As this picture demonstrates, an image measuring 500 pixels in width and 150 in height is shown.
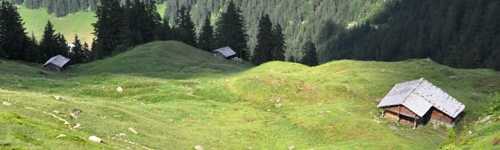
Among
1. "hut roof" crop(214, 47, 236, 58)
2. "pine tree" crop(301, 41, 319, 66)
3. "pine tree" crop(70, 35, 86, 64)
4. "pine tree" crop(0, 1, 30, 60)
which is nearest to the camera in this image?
"pine tree" crop(0, 1, 30, 60)

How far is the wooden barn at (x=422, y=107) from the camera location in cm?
6737

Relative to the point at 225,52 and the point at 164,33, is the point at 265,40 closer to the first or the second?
the point at 225,52

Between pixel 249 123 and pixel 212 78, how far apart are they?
2930cm

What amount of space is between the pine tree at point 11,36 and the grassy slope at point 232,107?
3217 cm

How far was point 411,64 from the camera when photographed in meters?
99.7

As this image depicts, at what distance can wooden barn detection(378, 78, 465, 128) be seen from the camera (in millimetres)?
67369

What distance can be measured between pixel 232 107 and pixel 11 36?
74.1 meters

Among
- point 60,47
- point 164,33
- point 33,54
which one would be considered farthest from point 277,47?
point 33,54

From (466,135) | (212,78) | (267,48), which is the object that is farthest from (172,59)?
(466,135)

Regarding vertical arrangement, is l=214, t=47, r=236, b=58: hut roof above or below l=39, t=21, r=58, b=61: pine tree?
below

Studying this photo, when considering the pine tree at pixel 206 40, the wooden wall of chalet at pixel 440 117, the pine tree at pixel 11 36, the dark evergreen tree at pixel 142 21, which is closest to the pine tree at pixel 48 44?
the pine tree at pixel 11 36

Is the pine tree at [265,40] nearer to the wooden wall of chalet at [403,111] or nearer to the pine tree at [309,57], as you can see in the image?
the pine tree at [309,57]

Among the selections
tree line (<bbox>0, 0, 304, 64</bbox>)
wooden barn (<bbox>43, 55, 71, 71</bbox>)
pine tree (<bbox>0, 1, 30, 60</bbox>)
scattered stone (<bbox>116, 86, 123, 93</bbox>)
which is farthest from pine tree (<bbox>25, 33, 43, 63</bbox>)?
scattered stone (<bbox>116, 86, 123, 93</bbox>)

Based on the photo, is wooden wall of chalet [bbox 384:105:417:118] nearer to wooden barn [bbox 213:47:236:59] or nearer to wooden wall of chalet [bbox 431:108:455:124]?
wooden wall of chalet [bbox 431:108:455:124]
